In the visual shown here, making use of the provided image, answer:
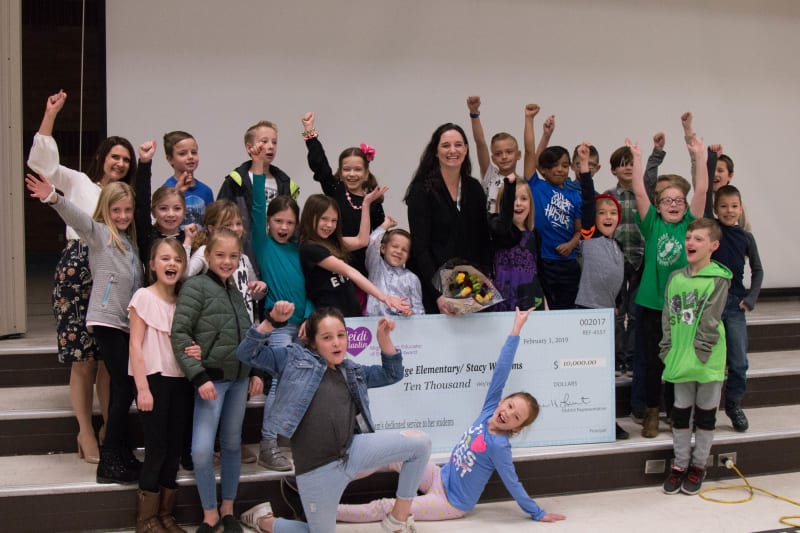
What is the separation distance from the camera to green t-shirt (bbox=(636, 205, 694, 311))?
3967 millimetres

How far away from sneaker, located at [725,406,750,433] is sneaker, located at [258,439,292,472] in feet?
7.95

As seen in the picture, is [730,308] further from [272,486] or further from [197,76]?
[197,76]

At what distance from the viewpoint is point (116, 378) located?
10.8ft

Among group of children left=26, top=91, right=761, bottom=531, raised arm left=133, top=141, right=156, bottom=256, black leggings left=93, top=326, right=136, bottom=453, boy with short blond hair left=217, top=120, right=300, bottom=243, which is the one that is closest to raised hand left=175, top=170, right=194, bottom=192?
group of children left=26, top=91, right=761, bottom=531

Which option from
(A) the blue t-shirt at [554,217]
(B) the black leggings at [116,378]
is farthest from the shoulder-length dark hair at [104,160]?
(A) the blue t-shirt at [554,217]

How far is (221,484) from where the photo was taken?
3.26 meters

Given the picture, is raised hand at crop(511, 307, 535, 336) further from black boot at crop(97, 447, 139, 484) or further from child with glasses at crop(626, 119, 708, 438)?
black boot at crop(97, 447, 139, 484)

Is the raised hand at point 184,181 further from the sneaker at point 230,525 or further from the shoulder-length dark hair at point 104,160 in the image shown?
the sneaker at point 230,525

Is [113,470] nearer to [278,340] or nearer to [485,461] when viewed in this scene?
[278,340]

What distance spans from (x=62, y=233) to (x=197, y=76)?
20.9 feet

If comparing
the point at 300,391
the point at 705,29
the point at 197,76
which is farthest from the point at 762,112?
the point at 300,391

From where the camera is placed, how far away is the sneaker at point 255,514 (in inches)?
128

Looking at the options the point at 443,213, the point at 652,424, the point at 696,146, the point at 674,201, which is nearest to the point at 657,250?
the point at 674,201

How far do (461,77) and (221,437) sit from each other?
355 cm
